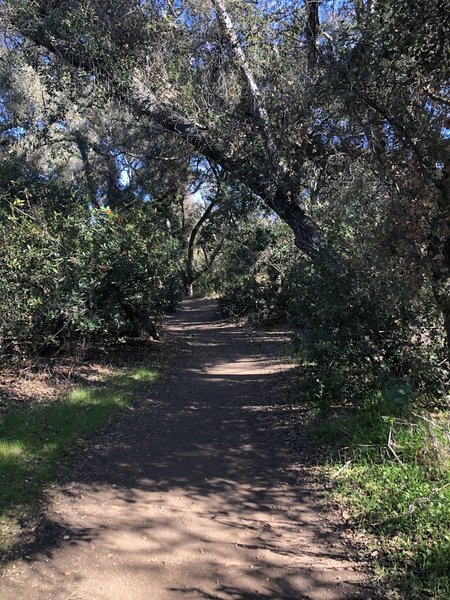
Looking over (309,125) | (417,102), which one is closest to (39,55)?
(309,125)

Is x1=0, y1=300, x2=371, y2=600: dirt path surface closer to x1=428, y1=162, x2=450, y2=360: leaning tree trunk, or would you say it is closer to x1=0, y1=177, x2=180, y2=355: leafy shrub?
x1=428, y1=162, x2=450, y2=360: leaning tree trunk

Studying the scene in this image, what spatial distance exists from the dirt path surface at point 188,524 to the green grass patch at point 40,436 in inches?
11.6

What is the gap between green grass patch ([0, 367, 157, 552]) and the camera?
432cm

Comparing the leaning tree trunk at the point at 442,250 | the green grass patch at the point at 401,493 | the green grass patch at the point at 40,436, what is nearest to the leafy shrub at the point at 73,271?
the green grass patch at the point at 40,436

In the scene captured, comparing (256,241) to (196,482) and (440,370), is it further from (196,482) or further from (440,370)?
(196,482)

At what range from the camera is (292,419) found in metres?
6.93

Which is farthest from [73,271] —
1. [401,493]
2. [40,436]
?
[401,493]

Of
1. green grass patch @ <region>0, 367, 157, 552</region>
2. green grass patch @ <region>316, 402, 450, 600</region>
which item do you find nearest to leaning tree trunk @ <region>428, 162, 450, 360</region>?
green grass patch @ <region>316, 402, 450, 600</region>

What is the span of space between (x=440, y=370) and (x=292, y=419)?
2164 mm

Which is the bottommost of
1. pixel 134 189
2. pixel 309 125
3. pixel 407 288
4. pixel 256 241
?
pixel 407 288

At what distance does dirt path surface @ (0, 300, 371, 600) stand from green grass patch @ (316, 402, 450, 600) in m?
0.30

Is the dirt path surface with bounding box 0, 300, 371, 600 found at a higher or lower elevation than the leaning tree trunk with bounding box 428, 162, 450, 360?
lower

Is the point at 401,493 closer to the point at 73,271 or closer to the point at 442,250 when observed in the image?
the point at 442,250

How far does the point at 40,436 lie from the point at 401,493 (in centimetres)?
425
